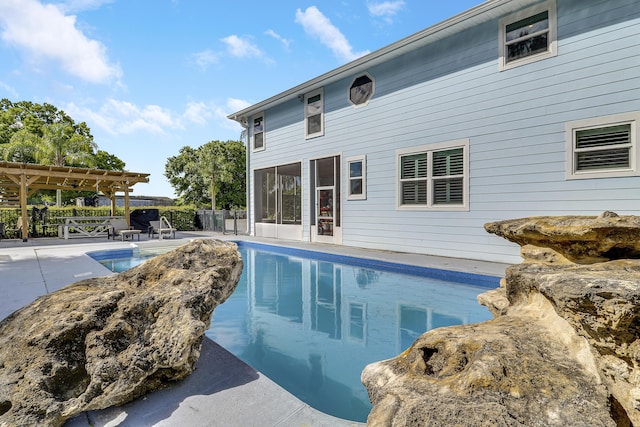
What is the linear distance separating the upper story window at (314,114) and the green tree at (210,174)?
13.5 metres

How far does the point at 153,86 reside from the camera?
12898 millimetres

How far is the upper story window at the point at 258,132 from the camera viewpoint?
12542mm

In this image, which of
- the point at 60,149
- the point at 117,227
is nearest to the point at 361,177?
the point at 117,227

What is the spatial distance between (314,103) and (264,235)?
17.4ft

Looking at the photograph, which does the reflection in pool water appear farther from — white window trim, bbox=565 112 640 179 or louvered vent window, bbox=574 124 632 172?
louvered vent window, bbox=574 124 632 172

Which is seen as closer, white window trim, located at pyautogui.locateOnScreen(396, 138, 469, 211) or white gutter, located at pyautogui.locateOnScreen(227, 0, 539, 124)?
white gutter, located at pyautogui.locateOnScreen(227, 0, 539, 124)

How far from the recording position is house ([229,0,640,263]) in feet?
18.3

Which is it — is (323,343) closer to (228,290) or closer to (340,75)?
(228,290)

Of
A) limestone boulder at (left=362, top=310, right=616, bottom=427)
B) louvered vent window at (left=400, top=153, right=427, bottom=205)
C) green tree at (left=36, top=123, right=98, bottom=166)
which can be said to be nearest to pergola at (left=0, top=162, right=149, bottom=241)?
green tree at (left=36, top=123, right=98, bottom=166)

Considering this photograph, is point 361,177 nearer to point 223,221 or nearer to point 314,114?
point 314,114

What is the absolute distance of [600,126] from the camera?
5594mm

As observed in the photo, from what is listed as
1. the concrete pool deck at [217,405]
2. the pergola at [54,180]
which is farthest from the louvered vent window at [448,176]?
the pergola at [54,180]

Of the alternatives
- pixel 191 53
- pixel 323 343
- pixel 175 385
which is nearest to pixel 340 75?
pixel 191 53

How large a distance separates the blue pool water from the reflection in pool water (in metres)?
0.01
